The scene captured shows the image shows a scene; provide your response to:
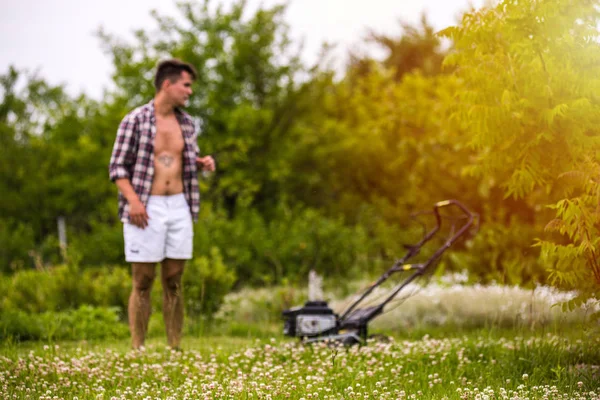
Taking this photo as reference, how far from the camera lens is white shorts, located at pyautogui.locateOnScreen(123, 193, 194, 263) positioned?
5406 mm

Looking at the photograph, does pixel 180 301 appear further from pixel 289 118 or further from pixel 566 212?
pixel 289 118

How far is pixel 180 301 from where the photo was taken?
Result: 559cm

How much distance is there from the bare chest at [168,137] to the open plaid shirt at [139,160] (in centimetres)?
5

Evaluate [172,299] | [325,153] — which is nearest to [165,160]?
[172,299]

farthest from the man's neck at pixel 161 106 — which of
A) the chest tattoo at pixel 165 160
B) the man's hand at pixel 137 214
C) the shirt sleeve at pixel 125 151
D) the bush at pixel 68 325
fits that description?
the bush at pixel 68 325

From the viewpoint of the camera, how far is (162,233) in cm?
546

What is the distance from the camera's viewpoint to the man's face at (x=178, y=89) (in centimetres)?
569

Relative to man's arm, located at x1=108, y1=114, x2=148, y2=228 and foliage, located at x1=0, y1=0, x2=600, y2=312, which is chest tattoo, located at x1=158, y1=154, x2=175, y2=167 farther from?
foliage, located at x1=0, y1=0, x2=600, y2=312

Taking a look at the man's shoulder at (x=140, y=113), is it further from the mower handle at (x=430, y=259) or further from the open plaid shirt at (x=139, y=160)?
the mower handle at (x=430, y=259)

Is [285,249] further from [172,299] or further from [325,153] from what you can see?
[325,153]

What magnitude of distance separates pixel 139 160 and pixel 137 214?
1.38 feet

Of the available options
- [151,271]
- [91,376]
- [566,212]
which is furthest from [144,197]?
[566,212]

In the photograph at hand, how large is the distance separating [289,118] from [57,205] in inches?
189

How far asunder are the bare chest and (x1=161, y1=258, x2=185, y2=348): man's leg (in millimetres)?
825
